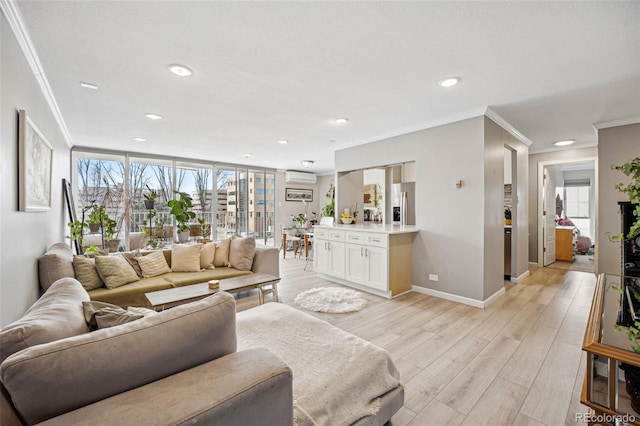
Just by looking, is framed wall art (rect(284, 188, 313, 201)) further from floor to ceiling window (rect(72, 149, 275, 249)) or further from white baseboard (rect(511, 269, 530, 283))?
white baseboard (rect(511, 269, 530, 283))

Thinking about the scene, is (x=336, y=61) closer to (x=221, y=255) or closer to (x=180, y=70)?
(x=180, y=70)

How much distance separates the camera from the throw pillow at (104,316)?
1.14m

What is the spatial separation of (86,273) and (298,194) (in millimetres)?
6497

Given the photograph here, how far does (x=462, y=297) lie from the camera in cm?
358

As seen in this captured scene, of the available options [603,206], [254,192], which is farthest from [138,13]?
[254,192]

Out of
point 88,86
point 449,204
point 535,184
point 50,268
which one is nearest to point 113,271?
point 50,268

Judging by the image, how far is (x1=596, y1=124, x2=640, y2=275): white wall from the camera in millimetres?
3877

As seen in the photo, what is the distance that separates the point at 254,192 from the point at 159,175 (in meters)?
2.50

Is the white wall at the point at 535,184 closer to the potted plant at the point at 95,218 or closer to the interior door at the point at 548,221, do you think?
the interior door at the point at 548,221

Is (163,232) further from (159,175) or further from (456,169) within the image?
(456,169)

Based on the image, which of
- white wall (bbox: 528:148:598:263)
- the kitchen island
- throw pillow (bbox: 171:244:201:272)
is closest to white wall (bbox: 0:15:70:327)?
throw pillow (bbox: 171:244:201:272)

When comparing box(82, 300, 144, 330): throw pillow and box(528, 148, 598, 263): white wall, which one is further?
box(528, 148, 598, 263): white wall

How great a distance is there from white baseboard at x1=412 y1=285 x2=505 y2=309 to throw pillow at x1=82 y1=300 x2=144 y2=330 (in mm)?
3620

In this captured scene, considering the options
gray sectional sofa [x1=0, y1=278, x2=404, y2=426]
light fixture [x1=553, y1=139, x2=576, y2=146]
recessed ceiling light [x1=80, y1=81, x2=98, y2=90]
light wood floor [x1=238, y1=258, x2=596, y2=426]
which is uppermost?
light fixture [x1=553, y1=139, x2=576, y2=146]
